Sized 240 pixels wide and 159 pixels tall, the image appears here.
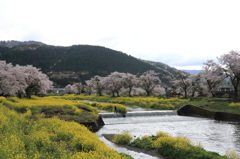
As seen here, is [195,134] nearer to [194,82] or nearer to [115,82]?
[194,82]

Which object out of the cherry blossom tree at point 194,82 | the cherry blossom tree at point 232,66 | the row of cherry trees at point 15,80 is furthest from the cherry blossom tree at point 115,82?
the cherry blossom tree at point 232,66

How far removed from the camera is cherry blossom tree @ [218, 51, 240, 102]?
→ 116ft

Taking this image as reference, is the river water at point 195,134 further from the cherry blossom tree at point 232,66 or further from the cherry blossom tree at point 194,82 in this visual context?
the cherry blossom tree at point 194,82

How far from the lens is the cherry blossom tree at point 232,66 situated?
3544cm

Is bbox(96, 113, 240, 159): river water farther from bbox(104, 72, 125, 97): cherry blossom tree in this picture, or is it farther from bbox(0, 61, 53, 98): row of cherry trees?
bbox(104, 72, 125, 97): cherry blossom tree

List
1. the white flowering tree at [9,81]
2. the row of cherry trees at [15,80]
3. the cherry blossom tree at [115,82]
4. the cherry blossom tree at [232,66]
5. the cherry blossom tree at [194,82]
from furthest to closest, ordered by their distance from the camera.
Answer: the cherry blossom tree at [115,82] → the cherry blossom tree at [194,82] → the cherry blossom tree at [232,66] → the row of cherry trees at [15,80] → the white flowering tree at [9,81]

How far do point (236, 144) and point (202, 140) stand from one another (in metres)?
2.52

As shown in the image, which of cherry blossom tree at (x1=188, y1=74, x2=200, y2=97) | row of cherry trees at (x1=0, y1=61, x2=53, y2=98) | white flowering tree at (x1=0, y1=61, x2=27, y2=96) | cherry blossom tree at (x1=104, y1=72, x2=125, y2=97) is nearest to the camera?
white flowering tree at (x1=0, y1=61, x2=27, y2=96)

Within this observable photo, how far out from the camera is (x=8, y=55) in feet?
647

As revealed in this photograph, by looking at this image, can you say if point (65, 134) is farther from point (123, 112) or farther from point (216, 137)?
point (123, 112)

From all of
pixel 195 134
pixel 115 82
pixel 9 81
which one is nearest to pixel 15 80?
pixel 9 81

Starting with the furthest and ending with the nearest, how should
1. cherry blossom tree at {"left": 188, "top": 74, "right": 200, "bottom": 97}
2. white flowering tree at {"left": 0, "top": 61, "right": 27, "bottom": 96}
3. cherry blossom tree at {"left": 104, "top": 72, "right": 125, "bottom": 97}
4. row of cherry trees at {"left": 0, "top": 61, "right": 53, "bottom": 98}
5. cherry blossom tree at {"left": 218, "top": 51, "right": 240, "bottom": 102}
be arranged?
cherry blossom tree at {"left": 104, "top": 72, "right": 125, "bottom": 97}, cherry blossom tree at {"left": 188, "top": 74, "right": 200, "bottom": 97}, cherry blossom tree at {"left": 218, "top": 51, "right": 240, "bottom": 102}, row of cherry trees at {"left": 0, "top": 61, "right": 53, "bottom": 98}, white flowering tree at {"left": 0, "top": 61, "right": 27, "bottom": 96}

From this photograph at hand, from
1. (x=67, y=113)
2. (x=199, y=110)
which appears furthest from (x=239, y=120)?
(x=67, y=113)

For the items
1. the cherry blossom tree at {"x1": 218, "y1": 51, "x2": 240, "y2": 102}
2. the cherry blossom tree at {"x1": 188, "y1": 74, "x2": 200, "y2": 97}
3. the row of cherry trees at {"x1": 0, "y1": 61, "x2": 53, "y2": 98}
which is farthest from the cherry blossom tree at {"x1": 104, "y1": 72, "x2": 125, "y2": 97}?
the cherry blossom tree at {"x1": 218, "y1": 51, "x2": 240, "y2": 102}
